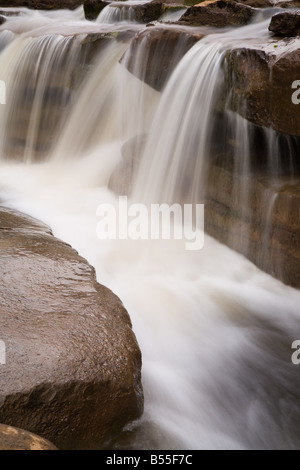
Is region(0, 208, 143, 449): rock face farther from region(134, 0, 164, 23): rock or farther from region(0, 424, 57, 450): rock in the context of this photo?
region(134, 0, 164, 23): rock

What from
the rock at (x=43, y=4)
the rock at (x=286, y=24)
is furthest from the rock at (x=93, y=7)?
the rock at (x=286, y=24)

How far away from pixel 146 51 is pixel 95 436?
4754 millimetres

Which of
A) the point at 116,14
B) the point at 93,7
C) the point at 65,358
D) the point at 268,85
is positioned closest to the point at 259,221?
the point at 268,85

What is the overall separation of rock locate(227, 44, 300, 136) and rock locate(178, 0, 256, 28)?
2.47 meters

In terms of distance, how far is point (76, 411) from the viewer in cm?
289

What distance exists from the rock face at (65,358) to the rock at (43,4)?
437 inches

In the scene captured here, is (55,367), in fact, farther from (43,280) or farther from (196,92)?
(196,92)

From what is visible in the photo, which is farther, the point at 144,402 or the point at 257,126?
the point at 257,126

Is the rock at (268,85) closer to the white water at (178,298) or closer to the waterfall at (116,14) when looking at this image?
the white water at (178,298)

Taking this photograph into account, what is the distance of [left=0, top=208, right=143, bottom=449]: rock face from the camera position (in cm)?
283

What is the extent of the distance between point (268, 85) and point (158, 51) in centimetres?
197

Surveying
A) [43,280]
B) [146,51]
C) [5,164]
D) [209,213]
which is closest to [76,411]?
[43,280]

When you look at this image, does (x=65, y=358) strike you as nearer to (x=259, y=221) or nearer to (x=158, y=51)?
(x=259, y=221)

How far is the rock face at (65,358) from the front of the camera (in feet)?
9.28
